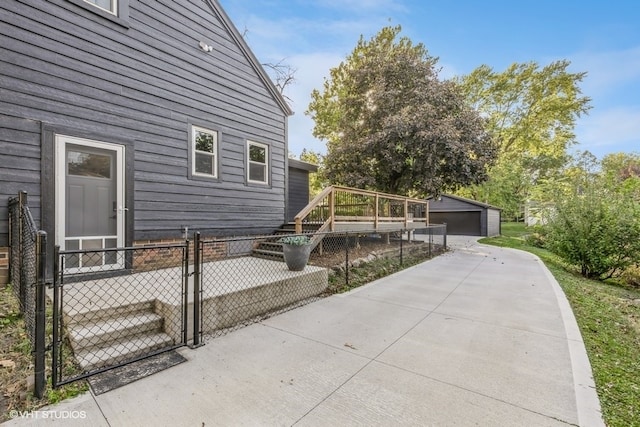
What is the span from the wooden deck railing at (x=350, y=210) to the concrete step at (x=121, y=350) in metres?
3.51

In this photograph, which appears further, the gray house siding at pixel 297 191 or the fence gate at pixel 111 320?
the gray house siding at pixel 297 191

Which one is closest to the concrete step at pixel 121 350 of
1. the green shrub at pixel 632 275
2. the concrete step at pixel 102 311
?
the concrete step at pixel 102 311

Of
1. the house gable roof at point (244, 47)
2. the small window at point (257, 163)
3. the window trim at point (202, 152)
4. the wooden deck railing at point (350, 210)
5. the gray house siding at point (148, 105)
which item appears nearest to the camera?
the gray house siding at point (148, 105)

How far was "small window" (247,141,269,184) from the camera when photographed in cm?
706

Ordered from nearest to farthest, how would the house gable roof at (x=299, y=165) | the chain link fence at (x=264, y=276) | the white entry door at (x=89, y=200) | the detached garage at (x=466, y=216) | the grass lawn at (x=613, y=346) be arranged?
the grass lawn at (x=613, y=346), the chain link fence at (x=264, y=276), the white entry door at (x=89, y=200), the house gable roof at (x=299, y=165), the detached garage at (x=466, y=216)

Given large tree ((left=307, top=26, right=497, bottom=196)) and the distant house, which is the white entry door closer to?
the distant house

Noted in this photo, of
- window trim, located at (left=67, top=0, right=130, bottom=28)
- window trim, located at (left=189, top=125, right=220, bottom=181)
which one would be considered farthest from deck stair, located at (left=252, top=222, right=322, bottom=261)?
window trim, located at (left=67, top=0, right=130, bottom=28)

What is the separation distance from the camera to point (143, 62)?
5.14 m

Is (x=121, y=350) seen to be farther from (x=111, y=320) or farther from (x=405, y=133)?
(x=405, y=133)

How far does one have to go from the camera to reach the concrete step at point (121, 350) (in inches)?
99.7

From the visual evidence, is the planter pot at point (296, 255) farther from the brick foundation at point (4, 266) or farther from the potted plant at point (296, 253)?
the brick foundation at point (4, 266)

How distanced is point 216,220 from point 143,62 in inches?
124

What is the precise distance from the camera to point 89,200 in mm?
4504

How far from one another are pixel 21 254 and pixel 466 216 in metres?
22.0
